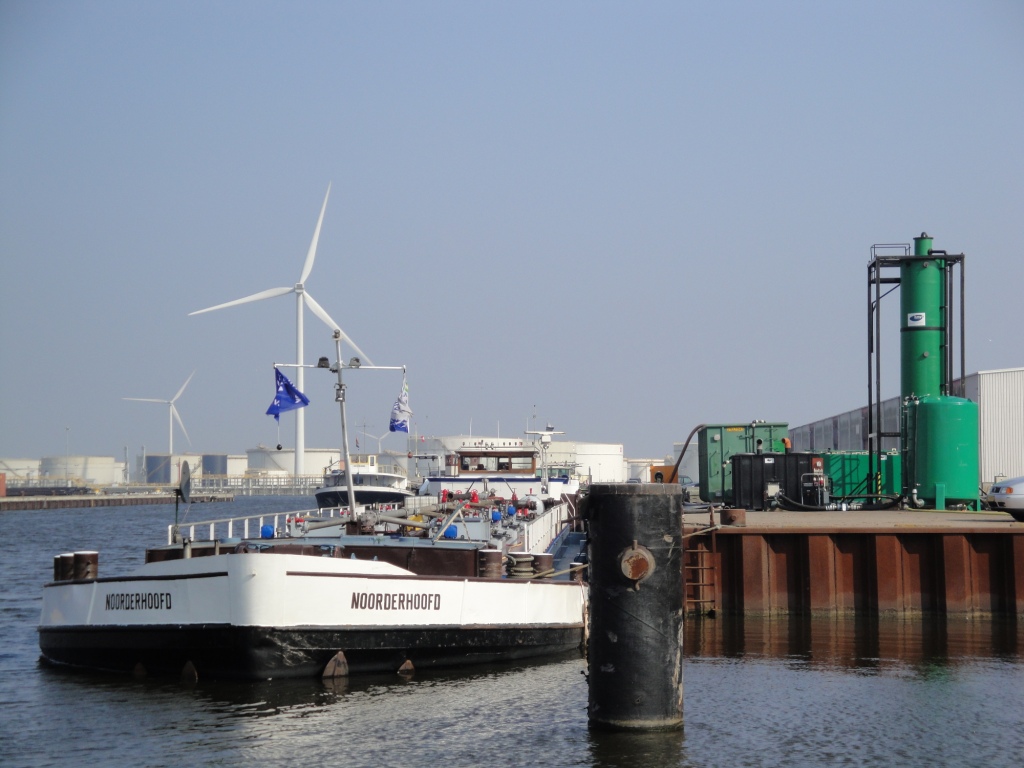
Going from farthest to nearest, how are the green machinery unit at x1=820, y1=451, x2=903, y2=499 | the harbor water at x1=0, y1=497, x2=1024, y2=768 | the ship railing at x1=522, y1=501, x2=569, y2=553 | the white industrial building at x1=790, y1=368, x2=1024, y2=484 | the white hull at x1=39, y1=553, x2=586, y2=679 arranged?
the white industrial building at x1=790, y1=368, x2=1024, y2=484
the green machinery unit at x1=820, y1=451, x2=903, y2=499
the ship railing at x1=522, y1=501, x2=569, y2=553
the white hull at x1=39, y1=553, x2=586, y2=679
the harbor water at x1=0, y1=497, x2=1024, y2=768

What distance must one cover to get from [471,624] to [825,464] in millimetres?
24542

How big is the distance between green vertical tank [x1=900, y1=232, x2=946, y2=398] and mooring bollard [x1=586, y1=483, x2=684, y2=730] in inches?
1083

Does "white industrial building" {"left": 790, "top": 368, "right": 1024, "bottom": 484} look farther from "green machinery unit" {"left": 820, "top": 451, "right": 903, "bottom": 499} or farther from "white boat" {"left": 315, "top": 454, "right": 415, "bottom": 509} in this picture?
"white boat" {"left": 315, "top": 454, "right": 415, "bottom": 509}

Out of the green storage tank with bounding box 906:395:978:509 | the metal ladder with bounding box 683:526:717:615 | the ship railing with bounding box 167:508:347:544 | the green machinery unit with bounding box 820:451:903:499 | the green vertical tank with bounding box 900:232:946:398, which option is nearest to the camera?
the ship railing with bounding box 167:508:347:544

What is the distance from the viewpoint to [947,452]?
33.9 metres

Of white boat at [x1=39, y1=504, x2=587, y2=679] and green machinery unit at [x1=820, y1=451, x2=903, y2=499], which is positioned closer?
white boat at [x1=39, y1=504, x2=587, y2=679]

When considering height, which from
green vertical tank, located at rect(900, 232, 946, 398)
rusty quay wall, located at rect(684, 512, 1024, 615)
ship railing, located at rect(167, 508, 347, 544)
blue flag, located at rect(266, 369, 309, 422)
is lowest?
rusty quay wall, located at rect(684, 512, 1024, 615)

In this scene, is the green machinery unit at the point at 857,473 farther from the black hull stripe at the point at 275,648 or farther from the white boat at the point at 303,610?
the black hull stripe at the point at 275,648

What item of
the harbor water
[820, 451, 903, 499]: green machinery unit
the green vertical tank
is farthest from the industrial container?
the harbor water

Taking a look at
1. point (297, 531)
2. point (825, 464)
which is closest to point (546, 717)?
point (297, 531)

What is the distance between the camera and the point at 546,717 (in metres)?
15.3

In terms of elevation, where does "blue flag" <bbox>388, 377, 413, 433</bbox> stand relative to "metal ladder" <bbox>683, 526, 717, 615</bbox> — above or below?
above

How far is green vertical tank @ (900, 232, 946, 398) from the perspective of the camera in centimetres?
3775

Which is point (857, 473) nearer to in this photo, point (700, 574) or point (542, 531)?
point (542, 531)
